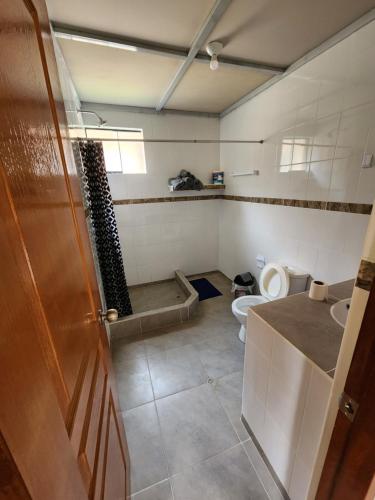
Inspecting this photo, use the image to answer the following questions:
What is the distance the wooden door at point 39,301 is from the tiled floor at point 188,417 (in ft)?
2.33

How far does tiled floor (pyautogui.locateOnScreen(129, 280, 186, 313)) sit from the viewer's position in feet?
8.87

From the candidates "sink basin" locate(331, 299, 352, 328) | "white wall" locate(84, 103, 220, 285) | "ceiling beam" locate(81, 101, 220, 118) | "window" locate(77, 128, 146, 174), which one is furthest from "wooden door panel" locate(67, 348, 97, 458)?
"ceiling beam" locate(81, 101, 220, 118)

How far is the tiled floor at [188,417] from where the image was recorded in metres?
1.14

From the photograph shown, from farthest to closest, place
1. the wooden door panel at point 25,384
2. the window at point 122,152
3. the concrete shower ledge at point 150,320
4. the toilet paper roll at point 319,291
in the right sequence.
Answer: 1. the window at point 122,152
2. the concrete shower ledge at point 150,320
3. the toilet paper roll at point 319,291
4. the wooden door panel at point 25,384

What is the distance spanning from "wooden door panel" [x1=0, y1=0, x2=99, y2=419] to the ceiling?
980 millimetres

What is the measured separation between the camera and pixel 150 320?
228 centimetres

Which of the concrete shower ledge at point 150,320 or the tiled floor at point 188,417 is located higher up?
the concrete shower ledge at point 150,320

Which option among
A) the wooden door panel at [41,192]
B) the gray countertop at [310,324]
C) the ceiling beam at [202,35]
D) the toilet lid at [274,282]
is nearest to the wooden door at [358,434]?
the gray countertop at [310,324]

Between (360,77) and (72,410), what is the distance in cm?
212

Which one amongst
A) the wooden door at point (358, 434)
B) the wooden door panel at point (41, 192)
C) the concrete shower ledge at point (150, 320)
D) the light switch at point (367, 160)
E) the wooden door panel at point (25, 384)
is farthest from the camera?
the concrete shower ledge at point (150, 320)

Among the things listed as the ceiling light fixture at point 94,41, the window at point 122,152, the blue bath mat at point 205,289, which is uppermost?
the ceiling light fixture at point 94,41

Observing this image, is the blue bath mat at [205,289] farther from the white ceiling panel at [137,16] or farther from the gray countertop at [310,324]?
the white ceiling panel at [137,16]

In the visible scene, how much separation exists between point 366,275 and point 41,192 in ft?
2.43

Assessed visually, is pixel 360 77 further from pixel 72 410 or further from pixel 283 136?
pixel 72 410
